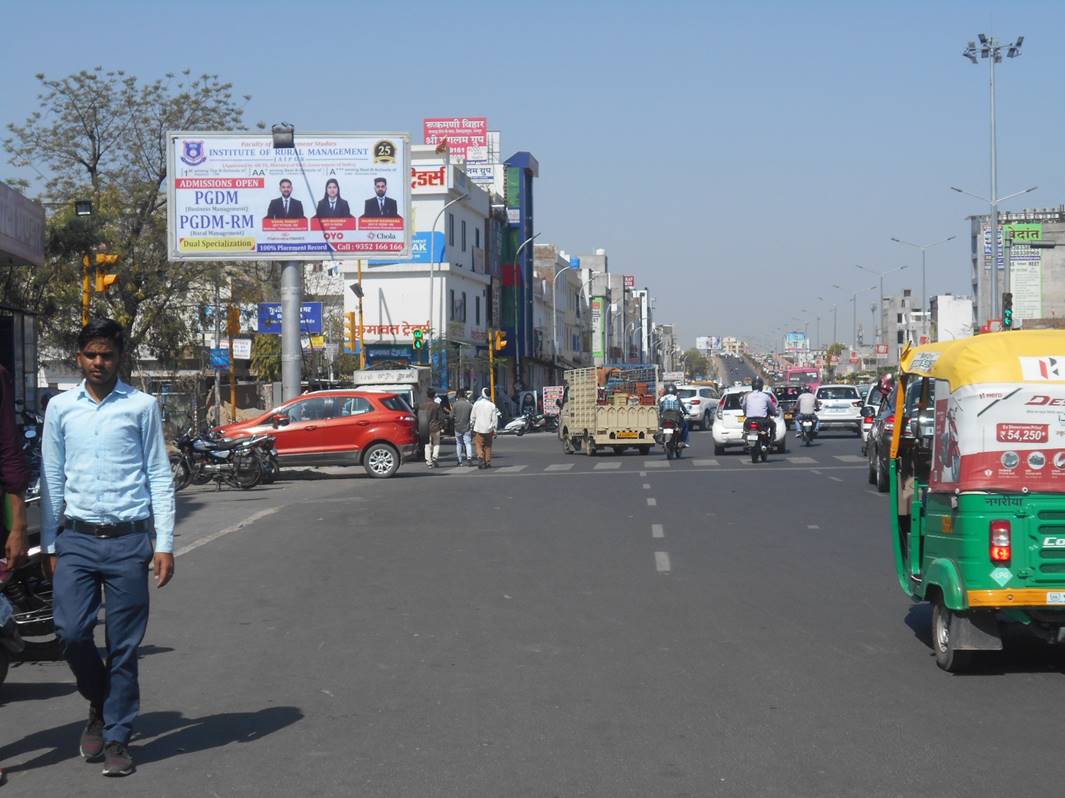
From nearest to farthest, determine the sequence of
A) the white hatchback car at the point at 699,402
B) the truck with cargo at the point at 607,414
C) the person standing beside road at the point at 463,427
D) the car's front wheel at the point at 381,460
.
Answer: the car's front wheel at the point at 381,460, the person standing beside road at the point at 463,427, the truck with cargo at the point at 607,414, the white hatchback car at the point at 699,402

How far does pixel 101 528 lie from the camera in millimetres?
6223

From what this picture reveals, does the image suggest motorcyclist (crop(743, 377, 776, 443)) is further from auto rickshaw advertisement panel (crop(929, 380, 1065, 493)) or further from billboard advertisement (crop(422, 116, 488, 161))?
billboard advertisement (crop(422, 116, 488, 161))

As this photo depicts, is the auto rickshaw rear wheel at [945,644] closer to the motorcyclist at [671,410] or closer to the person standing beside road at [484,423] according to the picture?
the person standing beside road at [484,423]

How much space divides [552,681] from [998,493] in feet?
9.01

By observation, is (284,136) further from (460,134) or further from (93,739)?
(460,134)

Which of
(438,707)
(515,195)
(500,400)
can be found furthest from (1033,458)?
(515,195)

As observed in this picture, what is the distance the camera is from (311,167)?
35375 mm

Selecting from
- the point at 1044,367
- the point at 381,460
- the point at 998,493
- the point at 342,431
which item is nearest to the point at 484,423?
the point at 381,460

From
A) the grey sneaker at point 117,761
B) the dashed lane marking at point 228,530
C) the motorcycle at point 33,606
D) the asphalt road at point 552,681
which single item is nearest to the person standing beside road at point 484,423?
the dashed lane marking at point 228,530

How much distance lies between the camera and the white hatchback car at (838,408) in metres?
45.2

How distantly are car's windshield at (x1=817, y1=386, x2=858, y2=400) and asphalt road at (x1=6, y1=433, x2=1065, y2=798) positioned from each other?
30463 millimetres

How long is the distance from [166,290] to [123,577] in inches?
1408

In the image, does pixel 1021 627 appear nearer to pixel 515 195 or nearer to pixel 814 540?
pixel 814 540

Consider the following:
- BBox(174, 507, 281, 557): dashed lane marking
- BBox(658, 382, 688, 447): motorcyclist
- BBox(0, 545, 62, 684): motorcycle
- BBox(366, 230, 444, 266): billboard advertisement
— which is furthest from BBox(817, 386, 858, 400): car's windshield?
BBox(0, 545, 62, 684): motorcycle
